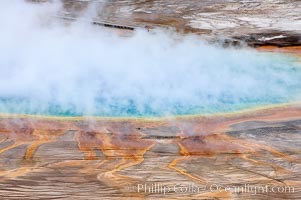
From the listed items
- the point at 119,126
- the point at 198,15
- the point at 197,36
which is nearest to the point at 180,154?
the point at 119,126

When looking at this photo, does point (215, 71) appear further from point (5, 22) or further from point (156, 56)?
point (5, 22)

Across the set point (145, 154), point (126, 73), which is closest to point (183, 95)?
point (126, 73)

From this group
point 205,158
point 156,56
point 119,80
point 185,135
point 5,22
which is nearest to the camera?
point 205,158

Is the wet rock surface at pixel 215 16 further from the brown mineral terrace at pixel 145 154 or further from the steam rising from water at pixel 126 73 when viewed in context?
the brown mineral terrace at pixel 145 154

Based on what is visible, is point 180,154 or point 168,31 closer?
point 180,154

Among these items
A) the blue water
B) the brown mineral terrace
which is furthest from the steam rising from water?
the brown mineral terrace

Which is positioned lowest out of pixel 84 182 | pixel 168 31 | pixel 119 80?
pixel 84 182

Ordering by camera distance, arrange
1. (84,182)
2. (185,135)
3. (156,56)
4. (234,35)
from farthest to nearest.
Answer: (234,35), (156,56), (185,135), (84,182)

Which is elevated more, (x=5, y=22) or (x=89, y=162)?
(x=5, y=22)
